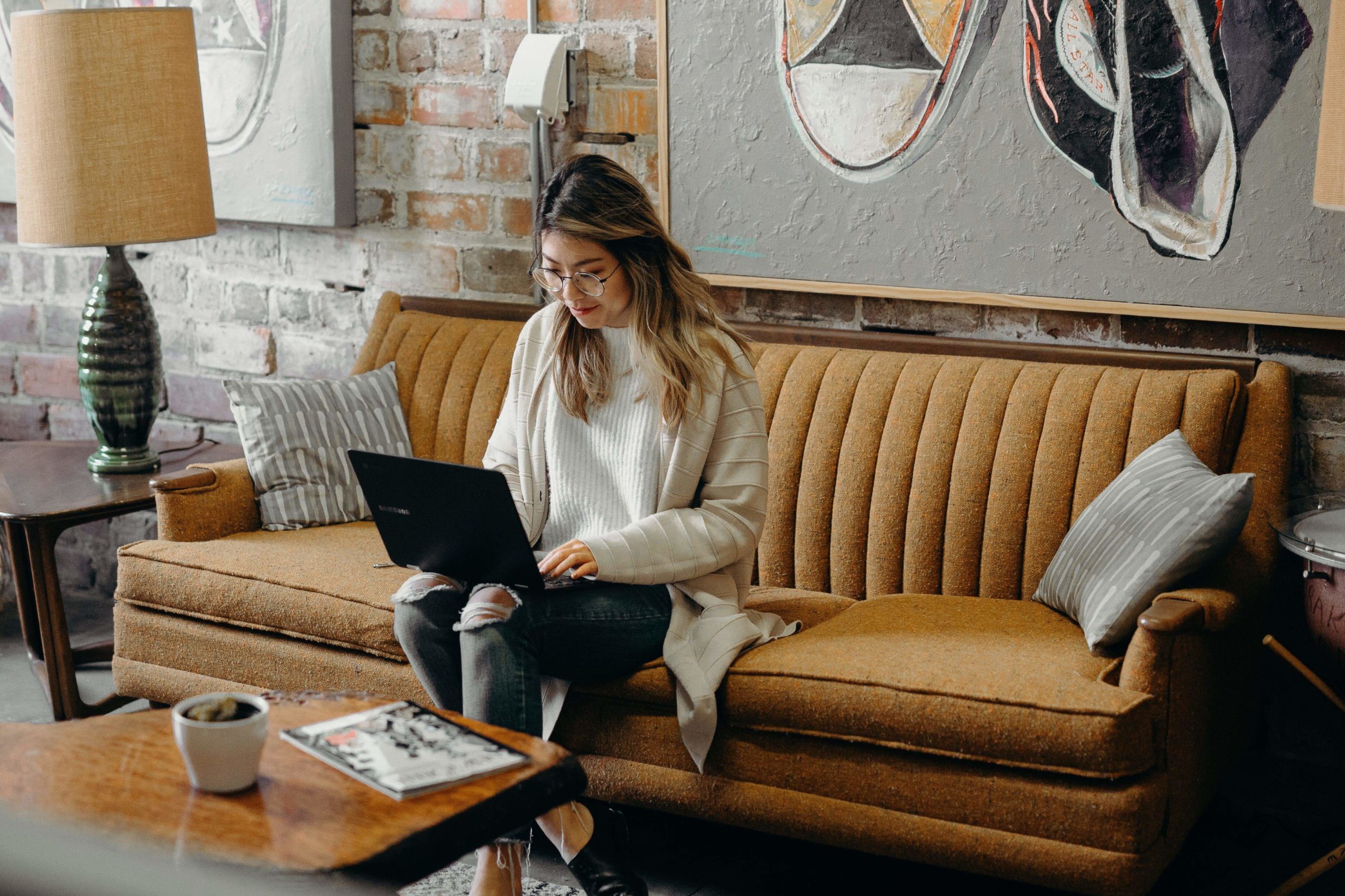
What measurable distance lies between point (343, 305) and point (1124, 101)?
189cm

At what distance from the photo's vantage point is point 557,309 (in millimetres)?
2236

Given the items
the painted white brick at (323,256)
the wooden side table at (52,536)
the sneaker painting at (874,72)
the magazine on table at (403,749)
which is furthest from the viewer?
the painted white brick at (323,256)

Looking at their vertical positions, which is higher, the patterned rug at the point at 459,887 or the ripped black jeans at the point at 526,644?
the ripped black jeans at the point at 526,644

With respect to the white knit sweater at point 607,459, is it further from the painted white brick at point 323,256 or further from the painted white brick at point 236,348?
the painted white brick at point 236,348

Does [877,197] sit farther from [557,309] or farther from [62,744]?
[62,744]

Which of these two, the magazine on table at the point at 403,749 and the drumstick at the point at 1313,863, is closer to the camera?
the magazine on table at the point at 403,749

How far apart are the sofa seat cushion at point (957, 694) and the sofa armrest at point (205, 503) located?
119 centimetres

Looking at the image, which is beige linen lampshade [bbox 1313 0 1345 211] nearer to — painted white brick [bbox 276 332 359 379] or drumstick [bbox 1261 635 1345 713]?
drumstick [bbox 1261 635 1345 713]

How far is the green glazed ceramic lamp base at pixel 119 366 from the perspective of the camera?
9.36ft

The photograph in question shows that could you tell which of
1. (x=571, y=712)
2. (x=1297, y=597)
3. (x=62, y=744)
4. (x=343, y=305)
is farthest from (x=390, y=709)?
(x=343, y=305)

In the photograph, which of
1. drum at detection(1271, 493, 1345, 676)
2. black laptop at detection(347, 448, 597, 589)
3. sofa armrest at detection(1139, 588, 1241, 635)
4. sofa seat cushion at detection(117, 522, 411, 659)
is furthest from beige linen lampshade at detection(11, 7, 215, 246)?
drum at detection(1271, 493, 1345, 676)

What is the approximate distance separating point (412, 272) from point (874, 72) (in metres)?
1.23

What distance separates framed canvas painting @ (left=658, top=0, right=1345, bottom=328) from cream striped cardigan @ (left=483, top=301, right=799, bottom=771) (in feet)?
2.21

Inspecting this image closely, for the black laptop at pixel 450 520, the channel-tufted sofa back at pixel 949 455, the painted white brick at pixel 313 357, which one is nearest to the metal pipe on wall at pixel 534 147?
the painted white brick at pixel 313 357
